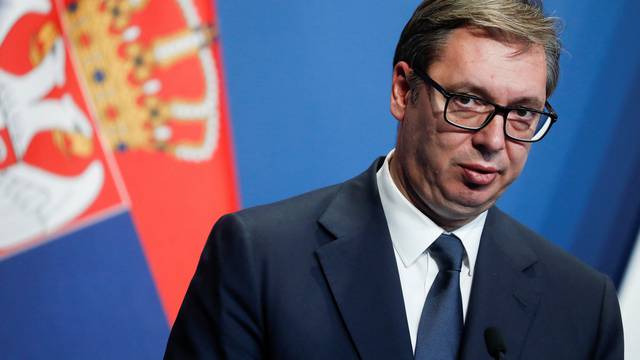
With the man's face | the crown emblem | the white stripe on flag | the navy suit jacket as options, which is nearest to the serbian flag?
the crown emblem

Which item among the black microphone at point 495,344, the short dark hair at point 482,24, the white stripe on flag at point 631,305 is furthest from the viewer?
the white stripe on flag at point 631,305

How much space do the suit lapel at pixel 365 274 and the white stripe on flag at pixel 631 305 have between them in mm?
1090

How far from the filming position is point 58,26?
5.84 ft

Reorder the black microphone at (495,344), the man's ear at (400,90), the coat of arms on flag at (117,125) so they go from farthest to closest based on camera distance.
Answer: the coat of arms on flag at (117,125)
the man's ear at (400,90)
the black microphone at (495,344)

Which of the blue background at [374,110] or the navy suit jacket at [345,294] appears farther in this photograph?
the blue background at [374,110]

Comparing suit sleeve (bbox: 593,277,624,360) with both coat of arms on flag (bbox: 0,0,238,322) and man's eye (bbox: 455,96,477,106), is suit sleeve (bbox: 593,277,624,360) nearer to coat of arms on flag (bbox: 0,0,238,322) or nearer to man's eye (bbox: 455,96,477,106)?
man's eye (bbox: 455,96,477,106)

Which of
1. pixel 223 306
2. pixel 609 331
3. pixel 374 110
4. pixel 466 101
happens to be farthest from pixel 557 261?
pixel 374 110

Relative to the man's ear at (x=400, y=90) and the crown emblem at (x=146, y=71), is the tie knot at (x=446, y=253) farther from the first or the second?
the crown emblem at (x=146, y=71)

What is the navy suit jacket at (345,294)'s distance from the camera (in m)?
1.19

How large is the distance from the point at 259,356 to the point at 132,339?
2.62 feet

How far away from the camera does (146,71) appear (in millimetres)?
1839

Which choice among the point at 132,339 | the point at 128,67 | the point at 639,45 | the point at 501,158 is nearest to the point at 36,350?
the point at 132,339

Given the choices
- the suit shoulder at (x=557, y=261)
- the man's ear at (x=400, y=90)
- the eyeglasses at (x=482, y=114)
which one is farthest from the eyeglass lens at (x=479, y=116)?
the suit shoulder at (x=557, y=261)

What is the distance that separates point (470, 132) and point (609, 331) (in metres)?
0.45
